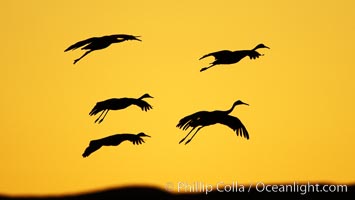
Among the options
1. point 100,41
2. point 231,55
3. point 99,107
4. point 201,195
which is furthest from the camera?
point 201,195

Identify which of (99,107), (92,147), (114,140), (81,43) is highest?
(81,43)

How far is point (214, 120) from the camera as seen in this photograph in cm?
2233

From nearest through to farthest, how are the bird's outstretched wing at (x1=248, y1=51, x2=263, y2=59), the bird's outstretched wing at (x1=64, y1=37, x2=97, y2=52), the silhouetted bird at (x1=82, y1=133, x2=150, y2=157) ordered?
the bird's outstretched wing at (x1=64, y1=37, x2=97, y2=52) < the bird's outstretched wing at (x1=248, y1=51, x2=263, y2=59) < the silhouetted bird at (x1=82, y1=133, x2=150, y2=157)

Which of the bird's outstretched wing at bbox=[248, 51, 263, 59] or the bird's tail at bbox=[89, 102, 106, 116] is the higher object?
the bird's outstretched wing at bbox=[248, 51, 263, 59]

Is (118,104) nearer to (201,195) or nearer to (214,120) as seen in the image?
(214,120)

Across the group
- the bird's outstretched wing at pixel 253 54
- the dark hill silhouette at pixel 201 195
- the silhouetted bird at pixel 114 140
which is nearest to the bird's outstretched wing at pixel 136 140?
the silhouetted bird at pixel 114 140

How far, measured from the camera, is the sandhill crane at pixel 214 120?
21.5 m

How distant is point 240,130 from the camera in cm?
2241

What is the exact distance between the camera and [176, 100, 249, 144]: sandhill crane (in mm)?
21453

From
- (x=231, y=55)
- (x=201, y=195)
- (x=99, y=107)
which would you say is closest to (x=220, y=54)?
(x=231, y=55)

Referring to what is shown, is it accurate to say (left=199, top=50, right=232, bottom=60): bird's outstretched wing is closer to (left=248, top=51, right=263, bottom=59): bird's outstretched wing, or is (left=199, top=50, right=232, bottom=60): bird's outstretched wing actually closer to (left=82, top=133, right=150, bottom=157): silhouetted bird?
(left=248, top=51, right=263, bottom=59): bird's outstretched wing

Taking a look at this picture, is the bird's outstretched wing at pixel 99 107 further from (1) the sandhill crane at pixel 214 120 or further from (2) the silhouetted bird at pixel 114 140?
(1) the sandhill crane at pixel 214 120

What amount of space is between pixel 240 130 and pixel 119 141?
11.0 ft

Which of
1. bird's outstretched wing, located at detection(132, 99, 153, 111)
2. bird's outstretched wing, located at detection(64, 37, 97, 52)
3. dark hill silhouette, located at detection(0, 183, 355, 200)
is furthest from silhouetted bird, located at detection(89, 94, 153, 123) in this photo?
dark hill silhouette, located at detection(0, 183, 355, 200)
